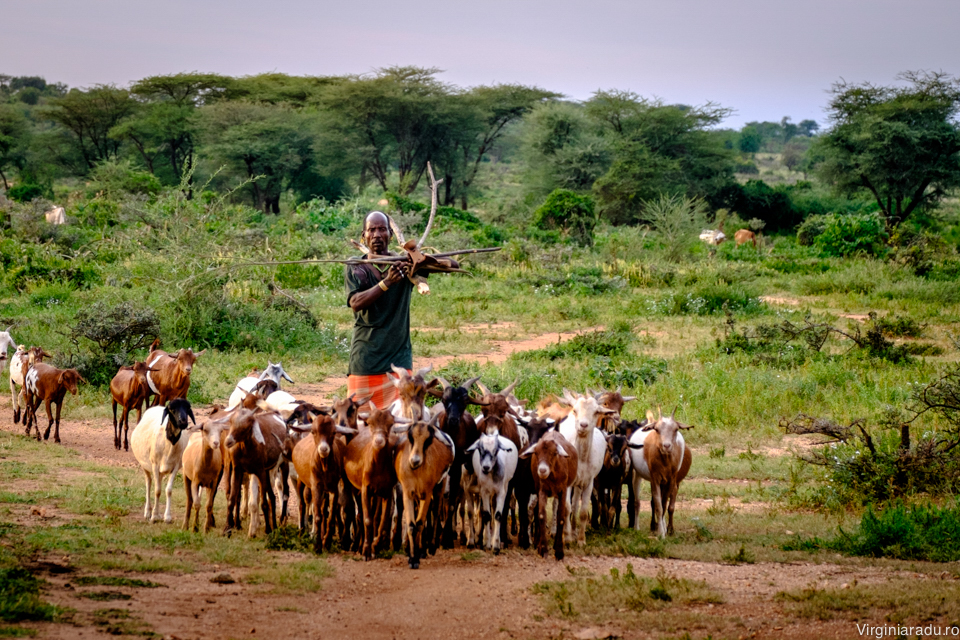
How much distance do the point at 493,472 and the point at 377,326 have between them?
1405mm

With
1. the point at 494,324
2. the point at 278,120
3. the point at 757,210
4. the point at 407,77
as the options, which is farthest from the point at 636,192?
the point at 494,324

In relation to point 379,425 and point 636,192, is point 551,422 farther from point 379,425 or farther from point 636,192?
point 636,192

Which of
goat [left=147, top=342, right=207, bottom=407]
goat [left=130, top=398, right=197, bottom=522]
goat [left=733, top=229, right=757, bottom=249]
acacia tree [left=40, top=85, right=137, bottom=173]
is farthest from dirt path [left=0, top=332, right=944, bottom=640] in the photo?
acacia tree [left=40, top=85, right=137, bottom=173]

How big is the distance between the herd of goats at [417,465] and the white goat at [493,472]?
0.03 ft

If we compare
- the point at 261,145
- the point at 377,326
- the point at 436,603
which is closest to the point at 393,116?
the point at 261,145

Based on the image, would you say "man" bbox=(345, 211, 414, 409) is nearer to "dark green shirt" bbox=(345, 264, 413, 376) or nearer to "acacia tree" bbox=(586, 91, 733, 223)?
"dark green shirt" bbox=(345, 264, 413, 376)

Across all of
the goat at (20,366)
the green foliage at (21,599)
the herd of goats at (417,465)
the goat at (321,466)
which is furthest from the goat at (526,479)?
the goat at (20,366)

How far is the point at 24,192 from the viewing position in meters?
37.5

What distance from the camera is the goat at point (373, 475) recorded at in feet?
21.5

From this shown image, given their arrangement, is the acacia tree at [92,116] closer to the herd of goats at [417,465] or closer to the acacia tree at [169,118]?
the acacia tree at [169,118]

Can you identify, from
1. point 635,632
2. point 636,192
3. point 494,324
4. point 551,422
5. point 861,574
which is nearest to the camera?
point 635,632

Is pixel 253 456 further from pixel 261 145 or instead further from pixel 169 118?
pixel 169 118

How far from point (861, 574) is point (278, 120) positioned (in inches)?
1436

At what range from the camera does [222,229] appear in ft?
63.4
